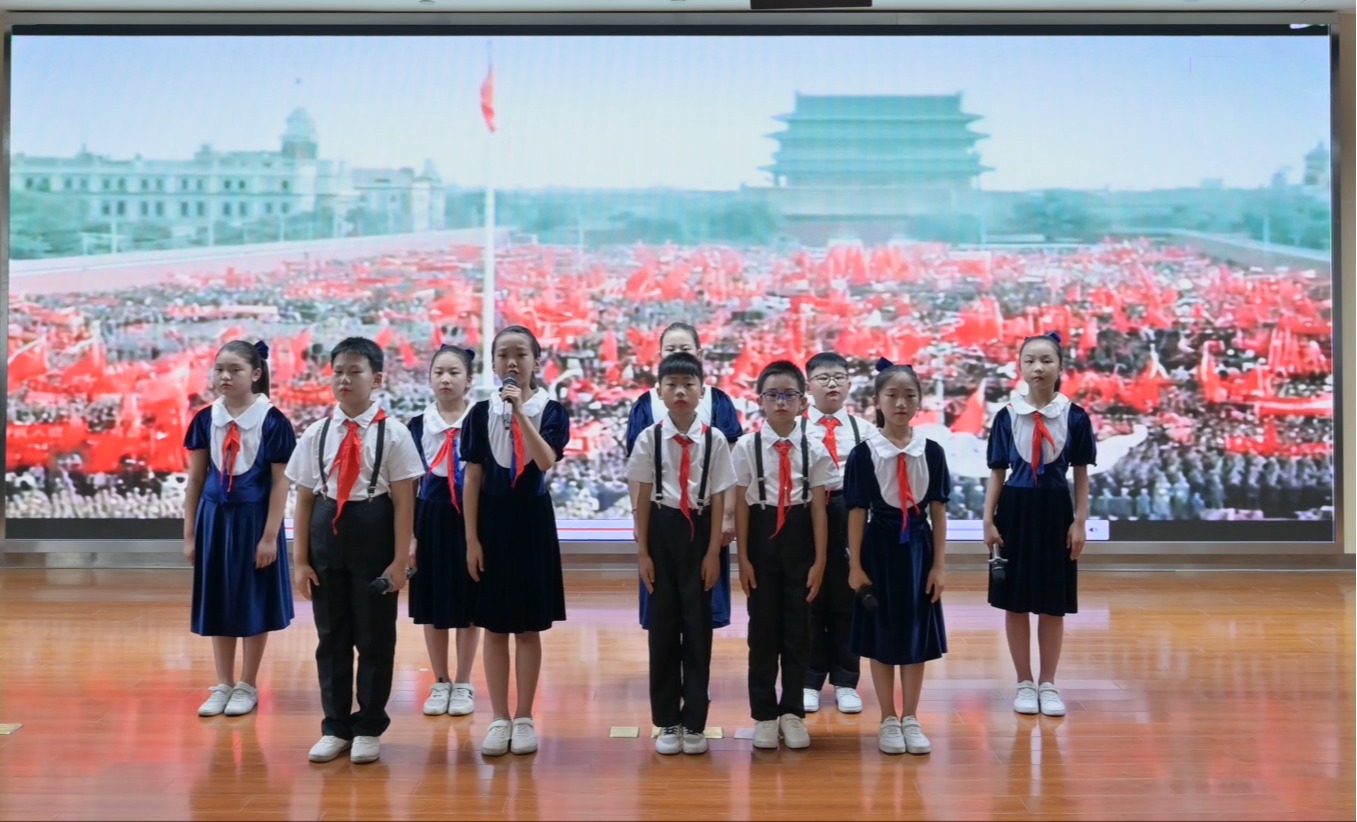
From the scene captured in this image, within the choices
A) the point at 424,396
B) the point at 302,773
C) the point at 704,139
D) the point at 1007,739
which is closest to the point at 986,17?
the point at 704,139

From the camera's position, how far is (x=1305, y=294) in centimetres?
672

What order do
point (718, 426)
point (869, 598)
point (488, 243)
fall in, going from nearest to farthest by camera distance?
point (869, 598), point (718, 426), point (488, 243)

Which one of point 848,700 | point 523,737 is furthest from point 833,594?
point 523,737

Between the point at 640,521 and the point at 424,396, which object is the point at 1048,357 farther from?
the point at 424,396

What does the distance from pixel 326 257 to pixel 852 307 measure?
297 cm

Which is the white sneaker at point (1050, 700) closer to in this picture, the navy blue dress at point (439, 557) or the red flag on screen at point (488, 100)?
the navy blue dress at point (439, 557)

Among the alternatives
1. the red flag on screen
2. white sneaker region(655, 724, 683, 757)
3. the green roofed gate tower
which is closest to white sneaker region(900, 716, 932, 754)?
white sneaker region(655, 724, 683, 757)

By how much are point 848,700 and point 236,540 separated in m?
2.07

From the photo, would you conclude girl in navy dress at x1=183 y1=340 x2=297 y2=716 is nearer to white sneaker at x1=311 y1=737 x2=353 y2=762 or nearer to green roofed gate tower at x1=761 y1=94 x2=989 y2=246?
white sneaker at x1=311 y1=737 x2=353 y2=762

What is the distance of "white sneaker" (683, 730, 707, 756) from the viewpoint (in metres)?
3.51

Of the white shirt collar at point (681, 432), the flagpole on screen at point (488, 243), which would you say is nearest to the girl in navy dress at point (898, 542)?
the white shirt collar at point (681, 432)

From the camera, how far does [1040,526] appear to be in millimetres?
3928

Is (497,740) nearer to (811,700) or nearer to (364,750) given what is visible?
(364,750)

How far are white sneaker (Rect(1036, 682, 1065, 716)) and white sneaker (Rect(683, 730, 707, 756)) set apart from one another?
120cm
